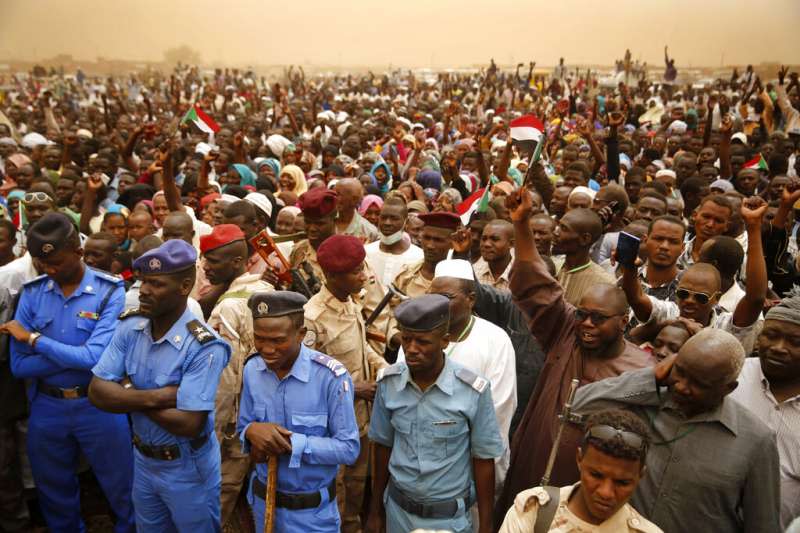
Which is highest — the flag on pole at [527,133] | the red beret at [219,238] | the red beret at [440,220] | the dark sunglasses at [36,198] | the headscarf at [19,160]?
the flag on pole at [527,133]

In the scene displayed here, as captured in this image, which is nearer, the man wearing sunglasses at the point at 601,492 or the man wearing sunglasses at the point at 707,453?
the man wearing sunglasses at the point at 601,492

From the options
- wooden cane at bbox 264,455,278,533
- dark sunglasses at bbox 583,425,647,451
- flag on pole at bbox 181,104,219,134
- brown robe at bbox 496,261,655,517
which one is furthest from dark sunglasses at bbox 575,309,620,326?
flag on pole at bbox 181,104,219,134

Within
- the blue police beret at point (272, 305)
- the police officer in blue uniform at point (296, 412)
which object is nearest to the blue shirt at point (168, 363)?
the police officer in blue uniform at point (296, 412)

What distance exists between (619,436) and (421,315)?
951 mm

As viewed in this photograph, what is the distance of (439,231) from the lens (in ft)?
13.7

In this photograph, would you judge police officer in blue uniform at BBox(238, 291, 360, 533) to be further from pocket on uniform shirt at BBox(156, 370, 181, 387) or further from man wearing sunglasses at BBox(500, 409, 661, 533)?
man wearing sunglasses at BBox(500, 409, 661, 533)

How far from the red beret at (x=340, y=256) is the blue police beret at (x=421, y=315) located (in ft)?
2.56

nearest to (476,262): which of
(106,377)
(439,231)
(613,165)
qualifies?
(439,231)

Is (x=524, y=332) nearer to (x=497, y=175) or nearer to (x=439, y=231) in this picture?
(x=439, y=231)

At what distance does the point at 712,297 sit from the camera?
346cm

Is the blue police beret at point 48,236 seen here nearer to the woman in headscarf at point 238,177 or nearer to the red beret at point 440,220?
the red beret at point 440,220

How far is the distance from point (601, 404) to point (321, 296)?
1.67 metres

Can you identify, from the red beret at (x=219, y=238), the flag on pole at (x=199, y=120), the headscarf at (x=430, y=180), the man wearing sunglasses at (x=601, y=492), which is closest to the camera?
the man wearing sunglasses at (x=601, y=492)

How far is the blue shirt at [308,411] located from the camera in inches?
110
